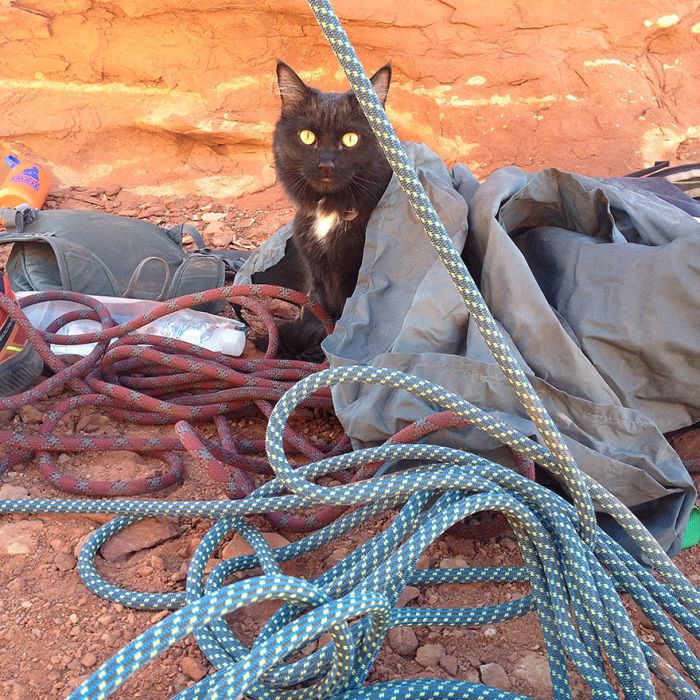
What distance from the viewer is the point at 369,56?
4.00 metres

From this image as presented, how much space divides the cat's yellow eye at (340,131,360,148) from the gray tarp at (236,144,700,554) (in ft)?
1.73

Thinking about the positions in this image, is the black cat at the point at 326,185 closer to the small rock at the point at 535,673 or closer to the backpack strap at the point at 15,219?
the backpack strap at the point at 15,219

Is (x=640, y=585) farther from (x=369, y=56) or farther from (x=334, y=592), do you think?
(x=369, y=56)

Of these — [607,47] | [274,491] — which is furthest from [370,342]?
[607,47]

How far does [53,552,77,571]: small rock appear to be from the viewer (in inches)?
51.9

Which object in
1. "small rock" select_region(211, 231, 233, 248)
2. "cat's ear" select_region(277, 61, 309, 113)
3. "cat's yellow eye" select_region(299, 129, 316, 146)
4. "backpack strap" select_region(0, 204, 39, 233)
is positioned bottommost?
"small rock" select_region(211, 231, 233, 248)

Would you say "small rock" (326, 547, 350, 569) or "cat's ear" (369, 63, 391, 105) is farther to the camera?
"cat's ear" (369, 63, 391, 105)

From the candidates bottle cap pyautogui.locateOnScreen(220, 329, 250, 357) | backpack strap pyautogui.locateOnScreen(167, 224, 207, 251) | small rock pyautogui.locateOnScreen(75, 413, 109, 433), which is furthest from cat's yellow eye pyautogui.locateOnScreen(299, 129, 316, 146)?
small rock pyautogui.locateOnScreen(75, 413, 109, 433)

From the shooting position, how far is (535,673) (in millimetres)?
1138

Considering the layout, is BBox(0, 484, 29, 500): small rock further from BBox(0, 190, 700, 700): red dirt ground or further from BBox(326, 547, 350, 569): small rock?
BBox(326, 547, 350, 569): small rock

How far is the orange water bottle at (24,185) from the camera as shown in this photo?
11.4 feet

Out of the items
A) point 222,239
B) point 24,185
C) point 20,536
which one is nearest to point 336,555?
point 20,536

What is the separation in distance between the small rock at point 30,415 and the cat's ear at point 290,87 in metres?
1.28

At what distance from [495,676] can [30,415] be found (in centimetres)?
134
